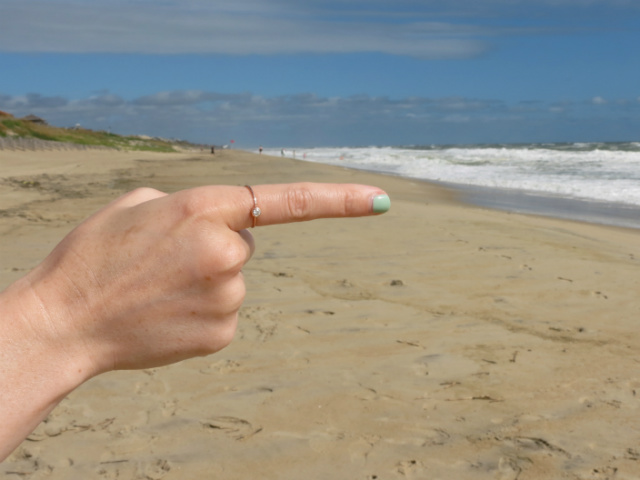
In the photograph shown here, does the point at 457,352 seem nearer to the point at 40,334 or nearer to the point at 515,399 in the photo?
the point at 515,399

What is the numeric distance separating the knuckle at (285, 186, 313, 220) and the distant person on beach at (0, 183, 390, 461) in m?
0.05

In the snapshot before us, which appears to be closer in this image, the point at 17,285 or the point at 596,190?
the point at 17,285

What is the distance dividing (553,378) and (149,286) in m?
3.01

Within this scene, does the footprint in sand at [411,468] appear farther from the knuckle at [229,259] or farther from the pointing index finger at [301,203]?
the knuckle at [229,259]

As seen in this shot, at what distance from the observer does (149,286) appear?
104 centimetres

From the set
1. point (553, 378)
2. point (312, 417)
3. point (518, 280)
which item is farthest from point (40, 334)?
point (518, 280)

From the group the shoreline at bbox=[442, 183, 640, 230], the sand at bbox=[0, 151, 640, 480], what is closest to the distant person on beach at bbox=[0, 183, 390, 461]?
the sand at bbox=[0, 151, 640, 480]

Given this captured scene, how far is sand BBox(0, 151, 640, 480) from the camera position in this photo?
266 centimetres

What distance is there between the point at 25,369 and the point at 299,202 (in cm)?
53

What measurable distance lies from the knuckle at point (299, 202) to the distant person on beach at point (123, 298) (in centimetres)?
5

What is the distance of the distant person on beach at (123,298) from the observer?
1.00m

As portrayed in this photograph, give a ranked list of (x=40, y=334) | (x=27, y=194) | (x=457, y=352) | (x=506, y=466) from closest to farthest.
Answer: (x=40, y=334) < (x=506, y=466) < (x=457, y=352) < (x=27, y=194)

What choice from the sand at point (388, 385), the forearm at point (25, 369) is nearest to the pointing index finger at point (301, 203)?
the forearm at point (25, 369)

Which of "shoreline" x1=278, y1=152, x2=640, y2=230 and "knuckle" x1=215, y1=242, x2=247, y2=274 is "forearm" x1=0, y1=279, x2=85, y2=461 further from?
"shoreline" x1=278, y1=152, x2=640, y2=230
